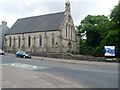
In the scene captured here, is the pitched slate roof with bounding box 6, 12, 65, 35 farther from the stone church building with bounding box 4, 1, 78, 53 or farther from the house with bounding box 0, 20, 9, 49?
the house with bounding box 0, 20, 9, 49

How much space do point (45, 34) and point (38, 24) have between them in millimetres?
6363

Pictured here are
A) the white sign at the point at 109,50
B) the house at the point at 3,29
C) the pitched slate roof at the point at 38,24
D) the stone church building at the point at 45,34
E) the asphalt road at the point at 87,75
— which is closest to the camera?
the asphalt road at the point at 87,75

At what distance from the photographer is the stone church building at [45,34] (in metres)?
73.9

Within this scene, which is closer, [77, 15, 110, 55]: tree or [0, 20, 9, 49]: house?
[77, 15, 110, 55]: tree

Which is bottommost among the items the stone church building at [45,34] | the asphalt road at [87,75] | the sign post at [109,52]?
the asphalt road at [87,75]

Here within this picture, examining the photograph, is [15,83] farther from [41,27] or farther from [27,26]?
[27,26]

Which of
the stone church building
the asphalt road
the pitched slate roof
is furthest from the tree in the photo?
the asphalt road

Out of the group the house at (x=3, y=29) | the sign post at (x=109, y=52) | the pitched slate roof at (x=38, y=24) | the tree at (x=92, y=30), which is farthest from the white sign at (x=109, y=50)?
the house at (x=3, y=29)

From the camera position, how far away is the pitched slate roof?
251 ft

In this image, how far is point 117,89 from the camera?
17.1 metres

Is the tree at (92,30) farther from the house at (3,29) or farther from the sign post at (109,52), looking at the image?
the house at (3,29)

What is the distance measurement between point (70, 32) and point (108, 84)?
61009 millimetres

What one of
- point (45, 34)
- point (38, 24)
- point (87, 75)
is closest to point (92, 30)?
point (45, 34)

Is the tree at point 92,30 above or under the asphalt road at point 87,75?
above
